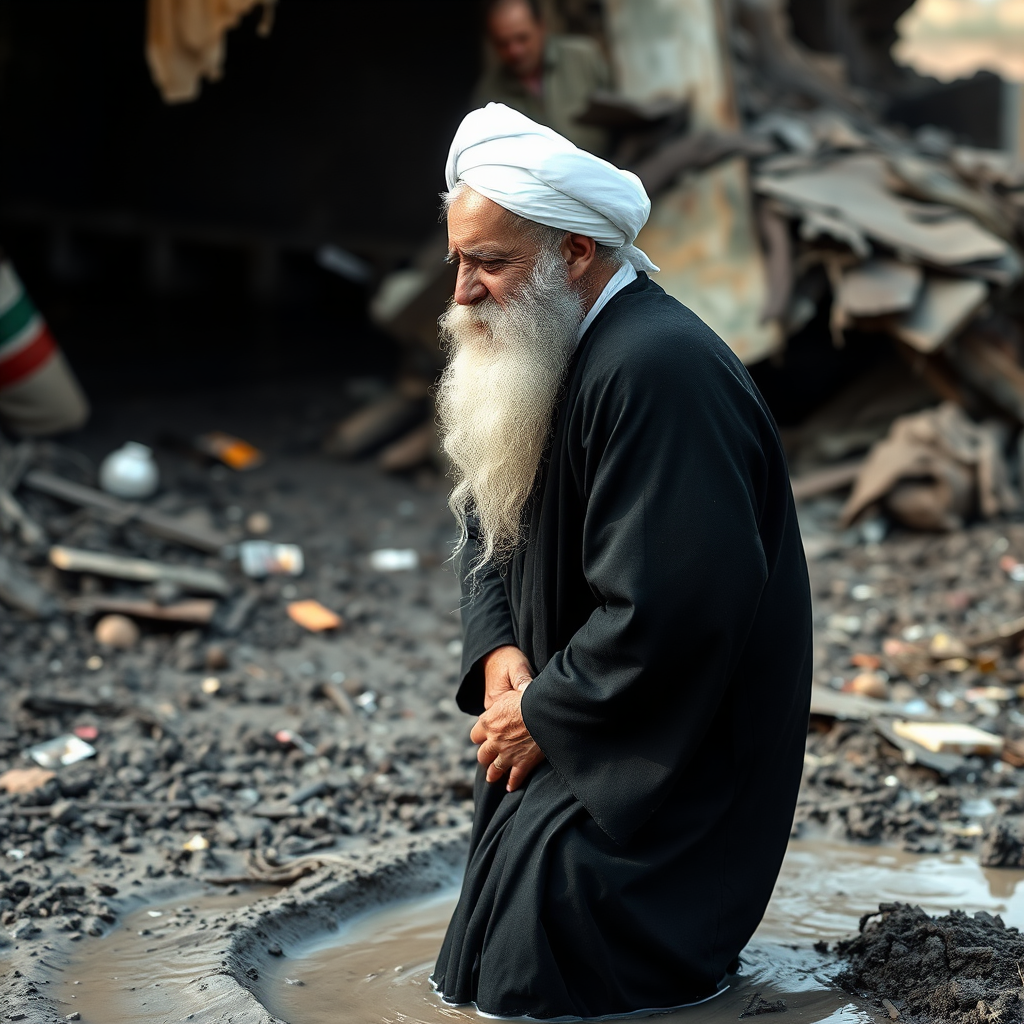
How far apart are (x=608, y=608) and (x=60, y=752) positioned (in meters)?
2.60

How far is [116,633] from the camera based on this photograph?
Answer: 17.5 ft

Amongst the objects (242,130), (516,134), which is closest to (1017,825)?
(516,134)

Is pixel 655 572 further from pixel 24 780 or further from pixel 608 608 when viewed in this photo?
pixel 24 780

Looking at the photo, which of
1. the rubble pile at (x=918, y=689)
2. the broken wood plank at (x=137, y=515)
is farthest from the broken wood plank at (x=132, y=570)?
the rubble pile at (x=918, y=689)

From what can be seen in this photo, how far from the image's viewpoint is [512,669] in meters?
2.72

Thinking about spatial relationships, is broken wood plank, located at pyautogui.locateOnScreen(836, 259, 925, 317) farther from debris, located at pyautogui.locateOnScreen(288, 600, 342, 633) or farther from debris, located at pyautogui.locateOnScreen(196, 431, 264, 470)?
debris, located at pyautogui.locateOnScreen(196, 431, 264, 470)

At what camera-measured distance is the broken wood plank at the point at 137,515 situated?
6305 mm

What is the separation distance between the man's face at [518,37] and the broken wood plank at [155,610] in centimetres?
372

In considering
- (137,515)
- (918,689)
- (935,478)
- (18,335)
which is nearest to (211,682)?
(137,515)

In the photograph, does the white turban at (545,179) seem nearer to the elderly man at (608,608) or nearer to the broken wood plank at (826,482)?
the elderly man at (608,608)

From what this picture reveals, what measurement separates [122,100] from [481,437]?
10.4 meters

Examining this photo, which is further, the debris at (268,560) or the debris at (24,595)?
the debris at (268,560)

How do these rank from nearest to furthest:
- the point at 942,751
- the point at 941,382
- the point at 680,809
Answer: the point at 680,809 → the point at 942,751 → the point at 941,382

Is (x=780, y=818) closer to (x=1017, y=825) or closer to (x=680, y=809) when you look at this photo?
(x=680, y=809)
